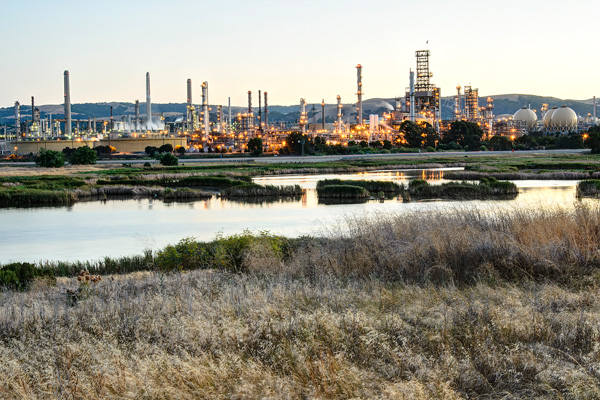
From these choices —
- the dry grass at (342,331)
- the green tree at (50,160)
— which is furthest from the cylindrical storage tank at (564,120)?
the dry grass at (342,331)

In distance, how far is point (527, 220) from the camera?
15.1 m

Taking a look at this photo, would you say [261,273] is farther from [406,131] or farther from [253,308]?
[406,131]

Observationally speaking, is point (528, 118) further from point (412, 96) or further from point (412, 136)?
point (412, 136)

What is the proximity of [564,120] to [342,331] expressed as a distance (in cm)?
16371

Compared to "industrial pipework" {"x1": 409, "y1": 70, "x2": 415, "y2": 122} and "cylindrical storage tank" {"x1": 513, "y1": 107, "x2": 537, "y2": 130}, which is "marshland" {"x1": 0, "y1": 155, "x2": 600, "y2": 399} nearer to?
"industrial pipework" {"x1": 409, "y1": 70, "x2": 415, "y2": 122}

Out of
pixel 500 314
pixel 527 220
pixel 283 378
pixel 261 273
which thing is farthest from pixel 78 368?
pixel 527 220

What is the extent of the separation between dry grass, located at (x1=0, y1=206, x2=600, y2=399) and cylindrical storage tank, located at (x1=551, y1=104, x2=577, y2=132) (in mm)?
156852

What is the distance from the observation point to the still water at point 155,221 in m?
22.6

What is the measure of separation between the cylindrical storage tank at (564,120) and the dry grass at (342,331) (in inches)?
6175

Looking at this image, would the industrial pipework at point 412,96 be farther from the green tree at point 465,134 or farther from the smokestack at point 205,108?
the smokestack at point 205,108

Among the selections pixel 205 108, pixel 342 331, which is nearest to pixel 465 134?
pixel 205 108

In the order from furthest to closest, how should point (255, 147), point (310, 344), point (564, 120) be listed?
1. point (564, 120)
2. point (255, 147)
3. point (310, 344)

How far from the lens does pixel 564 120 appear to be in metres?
158

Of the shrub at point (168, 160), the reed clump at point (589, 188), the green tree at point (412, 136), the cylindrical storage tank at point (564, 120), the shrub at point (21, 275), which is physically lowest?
the shrub at point (21, 275)
